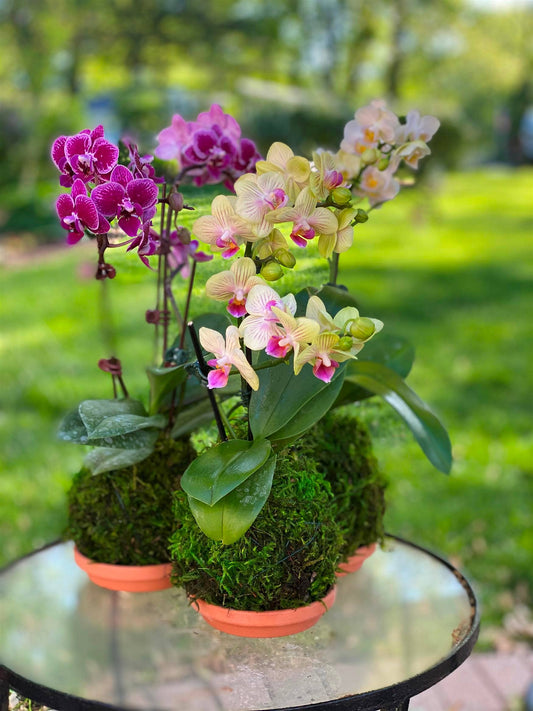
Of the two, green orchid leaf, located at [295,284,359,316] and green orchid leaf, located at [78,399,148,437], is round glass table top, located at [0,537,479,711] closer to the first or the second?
green orchid leaf, located at [78,399,148,437]

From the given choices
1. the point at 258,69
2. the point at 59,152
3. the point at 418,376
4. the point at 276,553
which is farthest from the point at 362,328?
the point at 258,69

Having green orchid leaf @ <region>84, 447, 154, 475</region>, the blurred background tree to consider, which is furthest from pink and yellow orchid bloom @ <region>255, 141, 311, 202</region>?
the blurred background tree

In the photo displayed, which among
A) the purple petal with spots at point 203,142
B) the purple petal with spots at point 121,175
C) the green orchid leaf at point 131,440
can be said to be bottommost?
the green orchid leaf at point 131,440

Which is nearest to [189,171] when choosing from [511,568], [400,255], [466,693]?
[466,693]

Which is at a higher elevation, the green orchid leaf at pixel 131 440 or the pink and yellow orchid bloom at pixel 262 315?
the pink and yellow orchid bloom at pixel 262 315

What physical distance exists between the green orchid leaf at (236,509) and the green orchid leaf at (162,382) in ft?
0.49

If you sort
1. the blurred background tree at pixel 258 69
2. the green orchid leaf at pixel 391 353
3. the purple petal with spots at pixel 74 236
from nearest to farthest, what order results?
the purple petal with spots at pixel 74 236 < the green orchid leaf at pixel 391 353 < the blurred background tree at pixel 258 69

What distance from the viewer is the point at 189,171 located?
0.99 meters

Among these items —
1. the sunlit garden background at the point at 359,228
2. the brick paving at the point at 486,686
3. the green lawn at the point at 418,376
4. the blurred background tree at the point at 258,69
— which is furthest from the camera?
the blurred background tree at the point at 258,69

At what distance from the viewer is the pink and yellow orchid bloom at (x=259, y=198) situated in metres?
0.74

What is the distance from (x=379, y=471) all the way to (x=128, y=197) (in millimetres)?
471

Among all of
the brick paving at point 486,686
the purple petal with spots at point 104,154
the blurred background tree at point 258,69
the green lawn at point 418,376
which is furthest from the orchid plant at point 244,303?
the blurred background tree at point 258,69

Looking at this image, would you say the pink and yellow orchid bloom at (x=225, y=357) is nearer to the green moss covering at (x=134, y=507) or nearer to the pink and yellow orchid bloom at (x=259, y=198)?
the pink and yellow orchid bloom at (x=259, y=198)

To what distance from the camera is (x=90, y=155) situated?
0.77m
